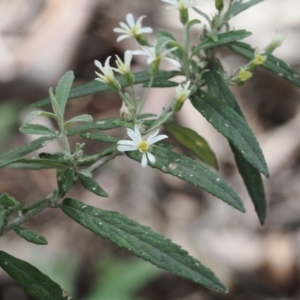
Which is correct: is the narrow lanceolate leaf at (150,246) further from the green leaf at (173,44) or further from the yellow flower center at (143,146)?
the green leaf at (173,44)

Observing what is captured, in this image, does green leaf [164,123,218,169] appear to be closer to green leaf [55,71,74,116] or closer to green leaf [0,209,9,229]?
green leaf [55,71,74,116]

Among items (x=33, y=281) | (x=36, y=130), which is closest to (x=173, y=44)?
(x=36, y=130)

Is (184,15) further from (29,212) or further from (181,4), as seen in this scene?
(29,212)

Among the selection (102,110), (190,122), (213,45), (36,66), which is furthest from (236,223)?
(213,45)

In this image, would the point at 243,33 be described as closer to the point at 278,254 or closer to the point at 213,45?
the point at 213,45

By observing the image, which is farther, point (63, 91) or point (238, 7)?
point (238, 7)
